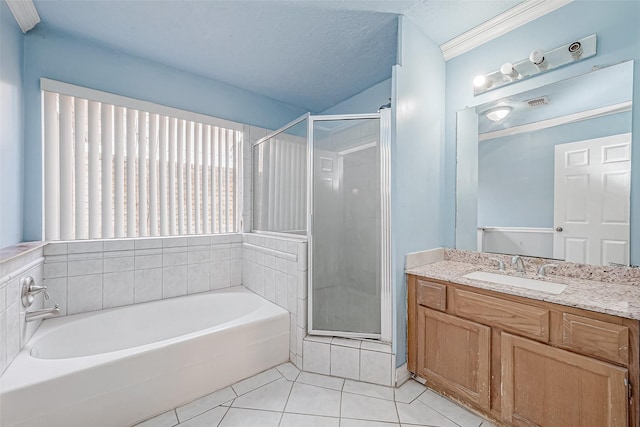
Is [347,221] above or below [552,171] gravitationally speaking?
below

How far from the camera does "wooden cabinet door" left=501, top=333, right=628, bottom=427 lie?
1053 mm

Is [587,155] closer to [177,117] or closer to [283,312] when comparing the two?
[283,312]

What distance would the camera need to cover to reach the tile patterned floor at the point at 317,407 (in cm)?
145

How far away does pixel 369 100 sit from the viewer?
275 cm

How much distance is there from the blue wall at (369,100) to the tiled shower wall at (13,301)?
2819 millimetres

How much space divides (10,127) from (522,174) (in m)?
3.26

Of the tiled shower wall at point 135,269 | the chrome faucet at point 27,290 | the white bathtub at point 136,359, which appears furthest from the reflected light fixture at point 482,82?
the chrome faucet at point 27,290

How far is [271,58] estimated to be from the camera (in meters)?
2.22

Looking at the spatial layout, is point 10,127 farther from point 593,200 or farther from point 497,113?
point 593,200

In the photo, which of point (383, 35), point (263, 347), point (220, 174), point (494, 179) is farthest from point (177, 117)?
point (494, 179)

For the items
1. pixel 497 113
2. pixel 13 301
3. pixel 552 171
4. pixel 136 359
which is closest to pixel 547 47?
pixel 497 113

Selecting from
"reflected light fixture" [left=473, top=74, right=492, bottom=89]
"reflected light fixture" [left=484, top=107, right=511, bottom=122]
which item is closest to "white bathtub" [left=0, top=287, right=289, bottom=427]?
"reflected light fixture" [left=484, top=107, right=511, bottom=122]

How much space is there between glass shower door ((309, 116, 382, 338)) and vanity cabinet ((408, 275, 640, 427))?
1.19ft

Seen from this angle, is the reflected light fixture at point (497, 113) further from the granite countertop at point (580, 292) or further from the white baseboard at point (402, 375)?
the white baseboard at point (402, 375)
